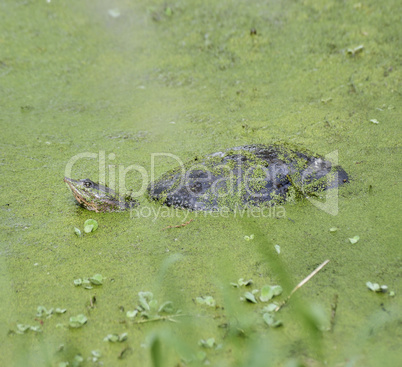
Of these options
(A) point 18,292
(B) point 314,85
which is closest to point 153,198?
(A) point 18,292

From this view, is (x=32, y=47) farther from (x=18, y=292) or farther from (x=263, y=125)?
(x=18, y=292)

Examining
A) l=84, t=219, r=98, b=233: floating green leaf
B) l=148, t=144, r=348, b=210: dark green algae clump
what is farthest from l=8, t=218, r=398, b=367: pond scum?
l=148, t=144, r=348, b=210: dark green algae clump

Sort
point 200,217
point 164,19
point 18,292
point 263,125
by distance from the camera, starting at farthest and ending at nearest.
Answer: point 164,19 → point 263,125 → point 200,217 → point 18,292

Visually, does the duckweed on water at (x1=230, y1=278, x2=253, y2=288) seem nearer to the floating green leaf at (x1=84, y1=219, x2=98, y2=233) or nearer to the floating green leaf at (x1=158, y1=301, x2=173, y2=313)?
the floating green leaf at (x1=158, y1=301, x2=173, y2=313)

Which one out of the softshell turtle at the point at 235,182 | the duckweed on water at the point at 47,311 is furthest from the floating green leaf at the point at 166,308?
the softshell turtle at the point at 235,182

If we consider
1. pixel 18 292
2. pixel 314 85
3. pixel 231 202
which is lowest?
pixel 18 292

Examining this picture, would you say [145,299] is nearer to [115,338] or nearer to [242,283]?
[115,338]

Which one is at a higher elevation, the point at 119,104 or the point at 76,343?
the point at 119,104
